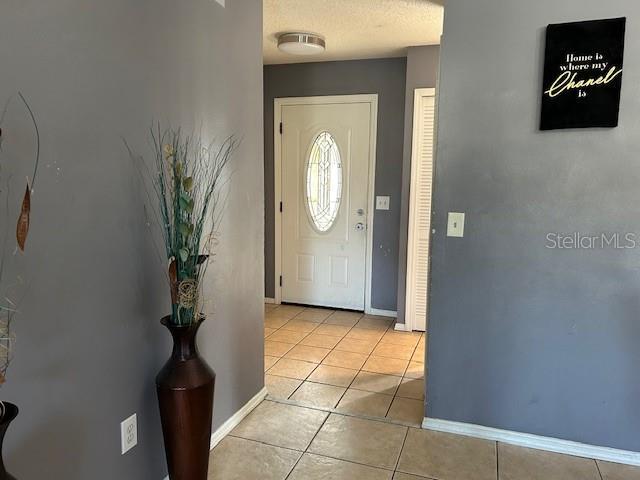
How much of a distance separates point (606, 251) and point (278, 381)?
1991mm

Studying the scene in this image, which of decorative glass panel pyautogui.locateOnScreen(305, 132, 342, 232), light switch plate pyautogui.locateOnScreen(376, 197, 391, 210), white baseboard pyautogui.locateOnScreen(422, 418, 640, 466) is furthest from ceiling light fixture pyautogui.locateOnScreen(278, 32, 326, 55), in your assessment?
white baseboard pyautogui.locateOnScreen(422, 418, 640, 466)

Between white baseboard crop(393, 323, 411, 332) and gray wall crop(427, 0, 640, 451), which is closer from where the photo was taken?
gray wall crop(427, 0, 640, 451)

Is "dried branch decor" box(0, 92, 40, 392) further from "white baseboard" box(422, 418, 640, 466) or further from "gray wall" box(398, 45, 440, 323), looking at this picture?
"gray wall" box(398, 45, 440, 323)

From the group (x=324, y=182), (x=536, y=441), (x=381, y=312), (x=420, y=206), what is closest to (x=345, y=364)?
(x=381, y=312)

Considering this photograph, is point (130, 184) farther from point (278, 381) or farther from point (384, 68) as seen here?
point (384, 68)

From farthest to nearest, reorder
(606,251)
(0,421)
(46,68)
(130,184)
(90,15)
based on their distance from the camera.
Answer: (606,251) < (130,184) < (90,15) < (46,68) < (0,421)

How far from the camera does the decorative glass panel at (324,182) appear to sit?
4293mm

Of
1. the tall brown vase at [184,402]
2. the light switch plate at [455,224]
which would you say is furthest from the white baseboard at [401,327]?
the tall brown vase at [184,402]

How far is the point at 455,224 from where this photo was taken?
2.28 metres

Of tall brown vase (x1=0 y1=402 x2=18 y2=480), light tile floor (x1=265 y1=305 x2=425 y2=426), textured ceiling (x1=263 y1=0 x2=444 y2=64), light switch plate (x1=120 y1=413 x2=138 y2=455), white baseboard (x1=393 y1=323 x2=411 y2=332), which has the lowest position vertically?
light tile floor (x1=265 y1=305 x2=425 y2=426)

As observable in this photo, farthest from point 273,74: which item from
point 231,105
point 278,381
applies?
point 278,381

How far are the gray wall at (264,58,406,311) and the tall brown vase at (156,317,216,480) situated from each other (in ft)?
8.96

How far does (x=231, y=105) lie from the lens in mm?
2279

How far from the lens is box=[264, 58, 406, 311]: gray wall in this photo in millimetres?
4012
